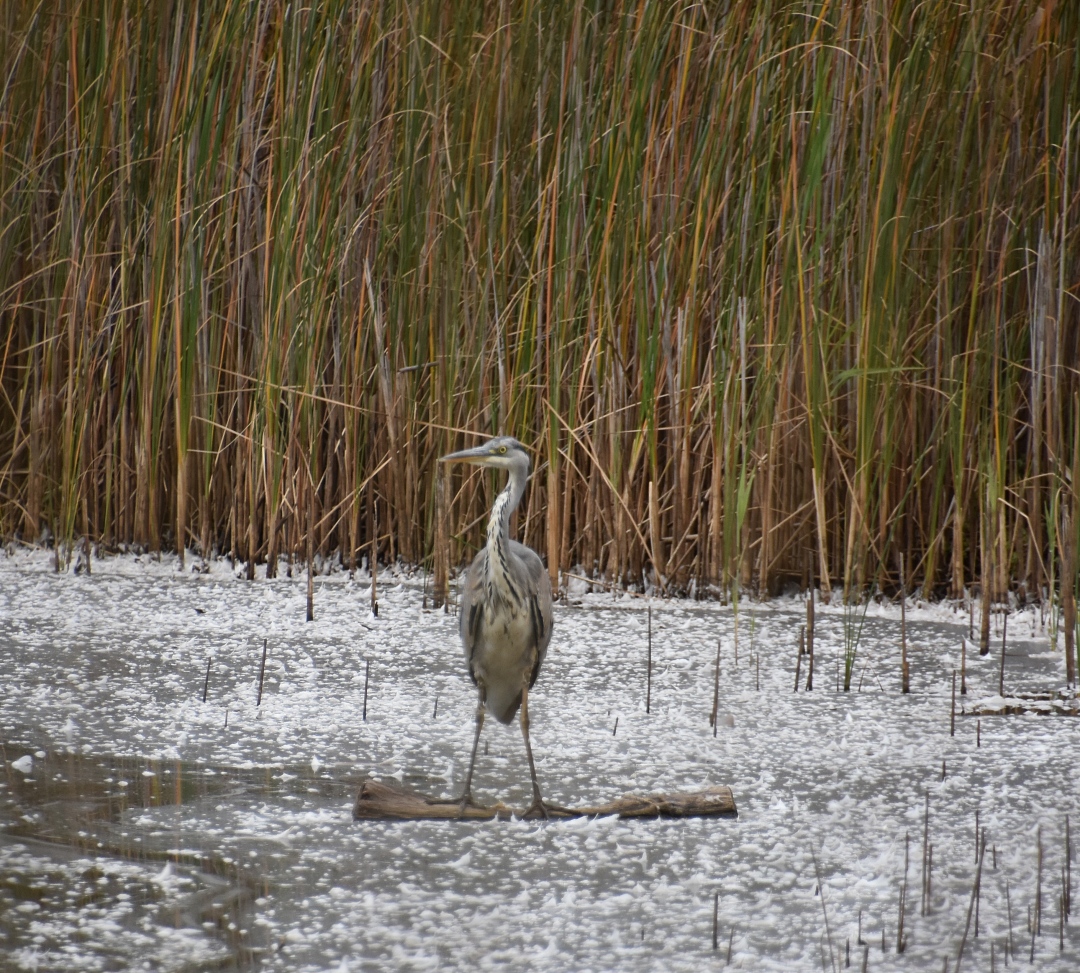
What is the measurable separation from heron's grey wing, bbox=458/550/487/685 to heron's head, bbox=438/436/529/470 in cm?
22

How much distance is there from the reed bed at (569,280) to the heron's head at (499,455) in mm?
997

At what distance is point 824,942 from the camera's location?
2.26 m

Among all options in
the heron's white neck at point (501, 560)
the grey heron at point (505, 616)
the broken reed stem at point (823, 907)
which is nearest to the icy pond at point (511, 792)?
the broken reed stem at point (823, 907)

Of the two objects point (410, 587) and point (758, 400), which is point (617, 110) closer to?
point (758, 400)

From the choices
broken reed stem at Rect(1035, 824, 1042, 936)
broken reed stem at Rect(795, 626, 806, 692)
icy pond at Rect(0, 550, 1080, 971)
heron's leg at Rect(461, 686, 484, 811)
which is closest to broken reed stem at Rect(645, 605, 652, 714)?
icy pond at Rect(0, 550, 1080, 971)

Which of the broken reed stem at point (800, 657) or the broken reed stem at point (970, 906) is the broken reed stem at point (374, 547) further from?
the broken reed stem at point (970, 906)

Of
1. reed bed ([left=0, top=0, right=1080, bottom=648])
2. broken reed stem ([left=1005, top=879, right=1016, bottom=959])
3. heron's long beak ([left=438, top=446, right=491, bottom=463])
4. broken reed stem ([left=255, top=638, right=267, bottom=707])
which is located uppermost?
reed bed ([left=0, top=0, right=1080, bottom=648])

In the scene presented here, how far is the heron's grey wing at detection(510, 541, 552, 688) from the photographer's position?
322 cm

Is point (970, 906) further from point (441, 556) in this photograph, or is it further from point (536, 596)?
point (441, 556)

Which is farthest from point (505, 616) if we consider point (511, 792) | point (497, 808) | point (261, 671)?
point (261, 671)

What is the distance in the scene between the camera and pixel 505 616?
3.20 m

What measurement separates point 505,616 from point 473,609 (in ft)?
0.30

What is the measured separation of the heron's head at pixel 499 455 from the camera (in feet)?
11.0

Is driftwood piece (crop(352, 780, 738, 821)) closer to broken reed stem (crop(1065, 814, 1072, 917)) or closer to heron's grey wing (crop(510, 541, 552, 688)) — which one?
heron's grey wing (crop(510, 541, 552, 688))
